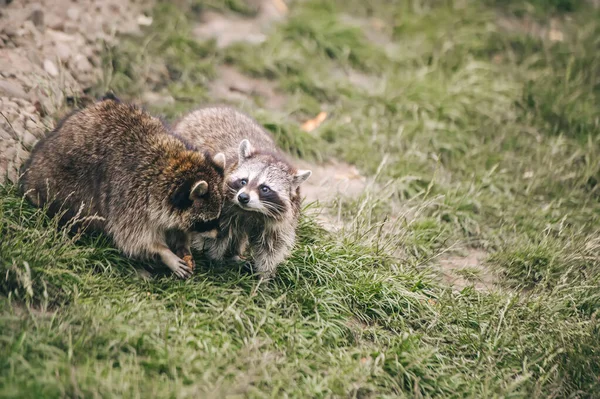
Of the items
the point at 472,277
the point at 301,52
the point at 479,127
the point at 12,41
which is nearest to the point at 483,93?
the point at 479,127

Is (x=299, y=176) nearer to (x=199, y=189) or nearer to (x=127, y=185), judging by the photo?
(x=199, y=189)

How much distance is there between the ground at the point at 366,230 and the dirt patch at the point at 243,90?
0.02 m

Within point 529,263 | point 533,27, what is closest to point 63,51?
point 529,263

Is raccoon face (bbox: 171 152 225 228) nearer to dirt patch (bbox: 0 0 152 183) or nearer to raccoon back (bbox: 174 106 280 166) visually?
raccoon back (bbox: 174 106 280 166)

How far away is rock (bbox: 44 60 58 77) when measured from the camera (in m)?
4.73

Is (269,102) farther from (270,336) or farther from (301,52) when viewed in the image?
(270,336)

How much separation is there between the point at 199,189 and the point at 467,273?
2097mm

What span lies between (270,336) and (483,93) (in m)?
3.98

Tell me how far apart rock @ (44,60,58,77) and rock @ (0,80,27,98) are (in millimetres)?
346

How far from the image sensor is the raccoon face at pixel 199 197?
3.67m

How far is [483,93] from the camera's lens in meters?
6.34

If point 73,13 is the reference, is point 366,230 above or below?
below

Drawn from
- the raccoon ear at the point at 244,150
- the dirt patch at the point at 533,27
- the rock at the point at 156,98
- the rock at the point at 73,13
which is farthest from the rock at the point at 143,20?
the dirt patch at the point at 533,27

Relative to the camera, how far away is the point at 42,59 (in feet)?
15.6
